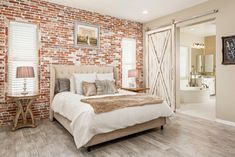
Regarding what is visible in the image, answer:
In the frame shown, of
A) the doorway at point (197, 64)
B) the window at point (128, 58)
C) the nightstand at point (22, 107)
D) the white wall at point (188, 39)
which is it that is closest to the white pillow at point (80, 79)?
the nightstand at point (22, 107)

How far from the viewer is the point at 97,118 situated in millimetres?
2480

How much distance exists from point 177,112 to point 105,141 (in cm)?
300

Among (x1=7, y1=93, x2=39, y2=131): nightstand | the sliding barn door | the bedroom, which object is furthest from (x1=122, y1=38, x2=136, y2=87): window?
(x1=7, y1=93, x2=39, y2=131): nightstand

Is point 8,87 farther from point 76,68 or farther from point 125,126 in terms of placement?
point 125,126

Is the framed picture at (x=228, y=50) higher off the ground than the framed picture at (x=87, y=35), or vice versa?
the framed picture at (x=87, y=35)

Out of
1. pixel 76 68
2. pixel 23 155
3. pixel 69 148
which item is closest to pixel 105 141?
pixel 69 148

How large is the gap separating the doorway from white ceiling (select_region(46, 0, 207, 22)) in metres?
1.98

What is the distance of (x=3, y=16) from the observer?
3676mm

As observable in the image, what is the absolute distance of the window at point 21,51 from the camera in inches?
149

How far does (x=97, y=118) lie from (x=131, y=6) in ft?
10.8

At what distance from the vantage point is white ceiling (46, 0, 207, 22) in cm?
415

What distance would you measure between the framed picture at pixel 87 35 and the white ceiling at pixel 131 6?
0.48 m

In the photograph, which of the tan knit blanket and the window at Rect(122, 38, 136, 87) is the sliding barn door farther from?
the tan knit blanket

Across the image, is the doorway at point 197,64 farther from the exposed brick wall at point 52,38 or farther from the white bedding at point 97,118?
the white bedding at point 97,118
